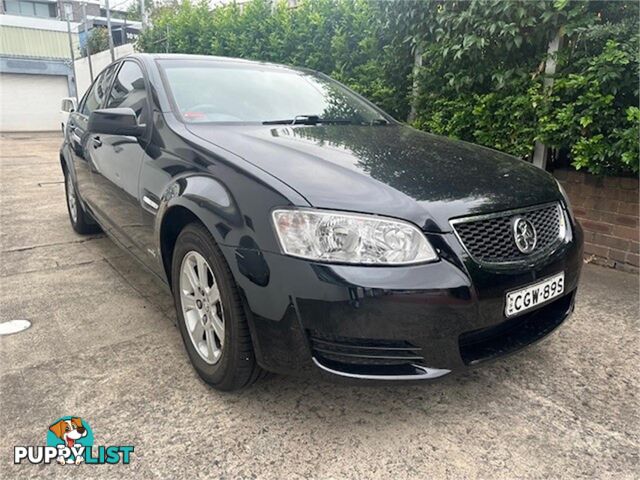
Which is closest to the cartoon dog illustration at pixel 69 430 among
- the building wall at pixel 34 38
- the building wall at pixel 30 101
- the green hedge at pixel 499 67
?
the green hedge at pixel 499 67

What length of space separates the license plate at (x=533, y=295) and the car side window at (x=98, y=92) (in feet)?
10.6

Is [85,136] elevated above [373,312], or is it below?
above

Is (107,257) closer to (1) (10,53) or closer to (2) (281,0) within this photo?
(2) (281,0)

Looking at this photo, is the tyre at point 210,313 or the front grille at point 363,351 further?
the tyre at point 210,313

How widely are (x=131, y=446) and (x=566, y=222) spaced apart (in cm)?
206

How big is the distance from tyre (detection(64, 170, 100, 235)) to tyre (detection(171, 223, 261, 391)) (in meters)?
2.44

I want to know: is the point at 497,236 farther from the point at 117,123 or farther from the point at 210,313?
the point at 117,123

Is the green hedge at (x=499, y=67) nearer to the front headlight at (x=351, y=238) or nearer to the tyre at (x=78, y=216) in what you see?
the front headlight at (x=351, y=238)

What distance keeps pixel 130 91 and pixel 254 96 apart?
83 cm

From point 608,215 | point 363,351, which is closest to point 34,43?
point 608,215

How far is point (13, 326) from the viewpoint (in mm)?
2760

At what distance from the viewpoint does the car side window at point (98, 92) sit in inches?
145

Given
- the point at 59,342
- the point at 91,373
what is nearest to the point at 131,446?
the point at 91,373

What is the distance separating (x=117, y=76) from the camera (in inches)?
136
